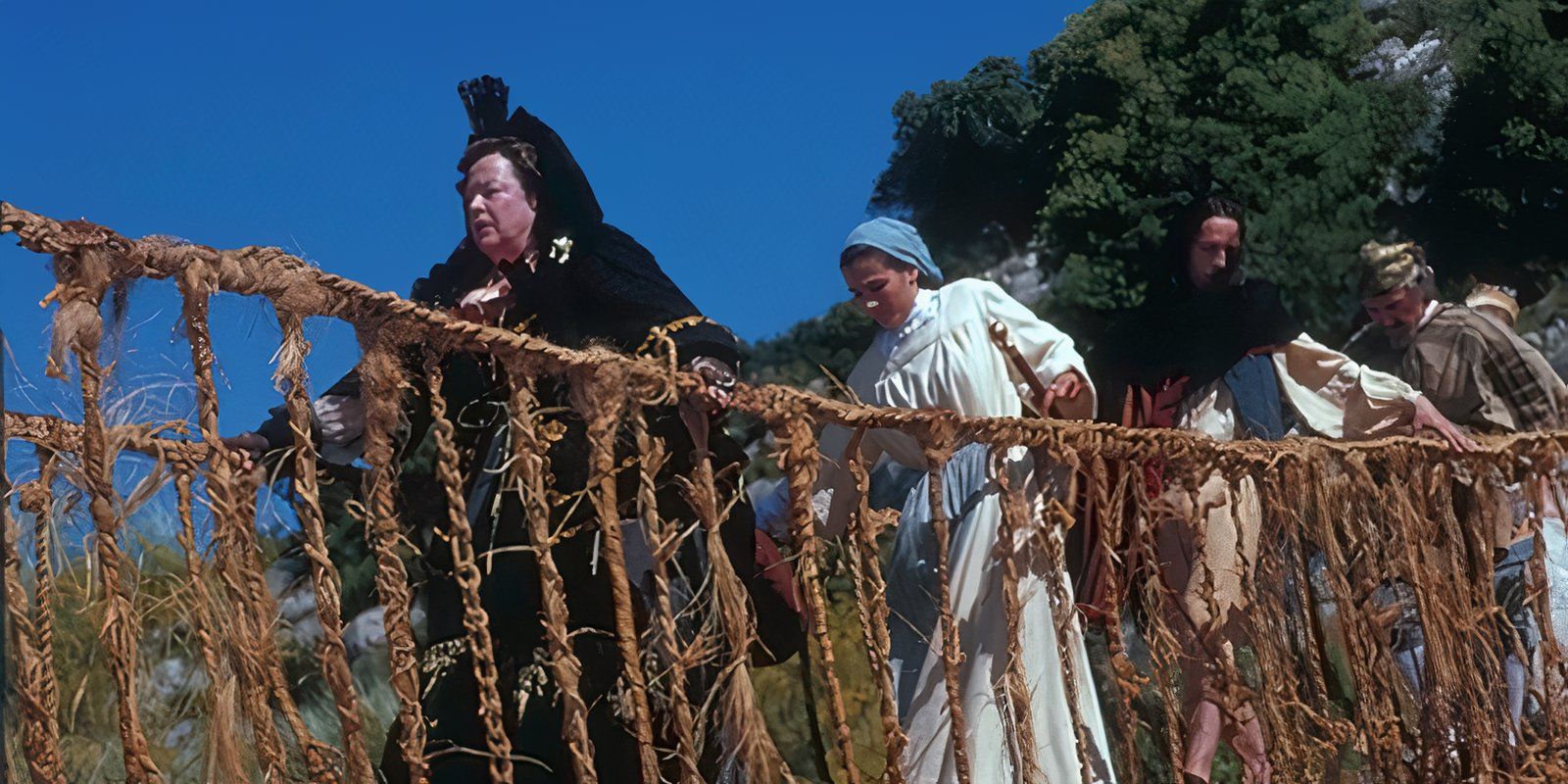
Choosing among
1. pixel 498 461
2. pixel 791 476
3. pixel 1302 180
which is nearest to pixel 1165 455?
pixel 791 476

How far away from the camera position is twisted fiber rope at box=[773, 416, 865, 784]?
296cm

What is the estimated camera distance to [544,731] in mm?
3496

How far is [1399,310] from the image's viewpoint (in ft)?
16.4

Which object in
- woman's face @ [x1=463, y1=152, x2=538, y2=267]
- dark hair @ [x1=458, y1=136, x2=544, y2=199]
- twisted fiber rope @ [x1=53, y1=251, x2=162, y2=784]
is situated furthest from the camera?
dark hair @ [x1=458, y1=136, x2=544, y2=199]

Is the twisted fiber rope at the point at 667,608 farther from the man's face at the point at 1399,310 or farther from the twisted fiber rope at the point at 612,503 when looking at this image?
the man's face at the point at 1399,310

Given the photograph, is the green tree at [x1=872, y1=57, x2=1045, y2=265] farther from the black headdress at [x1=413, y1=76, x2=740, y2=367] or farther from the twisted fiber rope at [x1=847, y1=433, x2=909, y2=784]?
the twisted fiber rope at [x1=847, y1=433, x2=909, y2=784]

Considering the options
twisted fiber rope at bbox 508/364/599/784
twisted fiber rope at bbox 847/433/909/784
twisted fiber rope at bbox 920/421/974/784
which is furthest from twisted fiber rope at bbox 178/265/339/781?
twisted fiber rope at bbox 920/421/974/784

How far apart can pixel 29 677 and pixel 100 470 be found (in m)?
0.33

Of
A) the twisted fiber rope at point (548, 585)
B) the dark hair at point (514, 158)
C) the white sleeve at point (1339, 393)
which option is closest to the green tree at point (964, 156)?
the white sleeve at point (1339, 393)

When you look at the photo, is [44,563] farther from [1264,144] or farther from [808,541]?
[1264,144]

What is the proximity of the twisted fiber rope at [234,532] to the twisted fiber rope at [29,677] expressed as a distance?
284 millimetres

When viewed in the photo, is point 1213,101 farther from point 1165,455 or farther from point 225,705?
point 225,705

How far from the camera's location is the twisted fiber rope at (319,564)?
253 cm

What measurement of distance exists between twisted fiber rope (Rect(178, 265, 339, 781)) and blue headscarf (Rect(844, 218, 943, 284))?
1.86m
